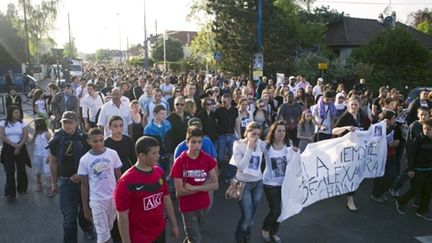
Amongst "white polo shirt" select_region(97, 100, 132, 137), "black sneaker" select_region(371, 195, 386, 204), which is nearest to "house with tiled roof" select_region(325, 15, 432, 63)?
"black sneaker" select_region(371, 195, 386, 204)

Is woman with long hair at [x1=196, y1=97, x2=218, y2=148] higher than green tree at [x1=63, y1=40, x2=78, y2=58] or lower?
lower

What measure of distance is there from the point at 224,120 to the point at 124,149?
3665 mm

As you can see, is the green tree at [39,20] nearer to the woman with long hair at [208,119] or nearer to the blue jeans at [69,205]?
the woman with long hair at [208,119]

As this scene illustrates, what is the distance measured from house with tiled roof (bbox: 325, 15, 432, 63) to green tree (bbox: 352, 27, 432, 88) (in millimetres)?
6138

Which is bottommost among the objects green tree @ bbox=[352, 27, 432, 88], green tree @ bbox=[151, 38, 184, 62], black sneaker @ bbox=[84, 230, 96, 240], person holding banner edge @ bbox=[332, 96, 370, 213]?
black sneaker @ bbox=[84, 230, 96, 240]

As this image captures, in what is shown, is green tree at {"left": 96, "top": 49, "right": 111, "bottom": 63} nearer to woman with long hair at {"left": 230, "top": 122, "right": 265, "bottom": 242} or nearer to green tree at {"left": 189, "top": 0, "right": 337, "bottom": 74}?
green tree at {"left": 189, "top": 0, "right": 337, "bottom": 74}

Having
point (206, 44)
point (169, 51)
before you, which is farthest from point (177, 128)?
point (169, 51)

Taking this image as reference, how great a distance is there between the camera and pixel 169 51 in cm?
6300

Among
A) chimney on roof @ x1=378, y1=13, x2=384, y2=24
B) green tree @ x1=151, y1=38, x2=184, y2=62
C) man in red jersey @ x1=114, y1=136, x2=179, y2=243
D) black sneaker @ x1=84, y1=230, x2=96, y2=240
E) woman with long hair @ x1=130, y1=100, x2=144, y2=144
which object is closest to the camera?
man in red jersey @ x1=114, y1=136, x2=179, y2=243

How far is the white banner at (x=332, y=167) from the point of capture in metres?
5.45

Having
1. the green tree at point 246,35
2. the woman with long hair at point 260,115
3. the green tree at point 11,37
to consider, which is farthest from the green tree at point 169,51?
the woman with long hair at point 260,115

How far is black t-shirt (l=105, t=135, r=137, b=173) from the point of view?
5.13 meters

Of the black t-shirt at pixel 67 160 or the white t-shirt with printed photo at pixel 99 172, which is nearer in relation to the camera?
the white t-shirt with printed photo at pixel 99 172

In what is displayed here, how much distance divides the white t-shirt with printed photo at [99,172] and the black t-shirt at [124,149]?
0.53 m
